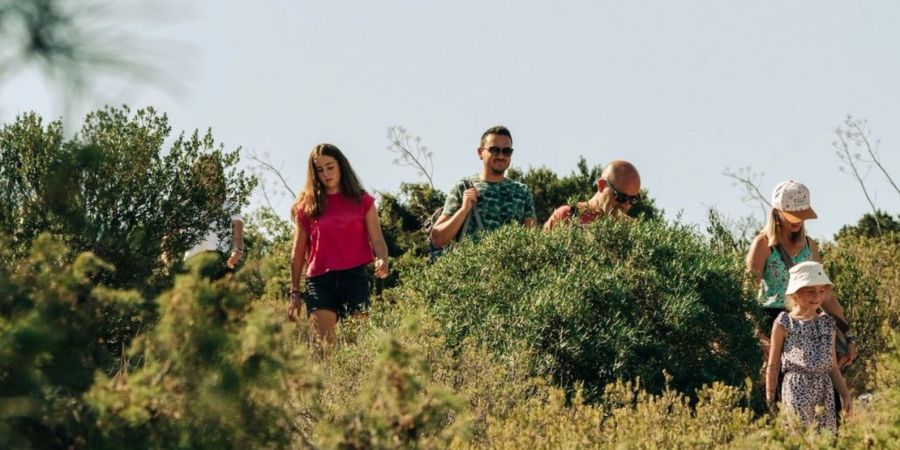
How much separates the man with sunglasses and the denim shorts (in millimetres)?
694

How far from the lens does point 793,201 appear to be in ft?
32.4

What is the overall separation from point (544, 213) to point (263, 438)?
1331 cm

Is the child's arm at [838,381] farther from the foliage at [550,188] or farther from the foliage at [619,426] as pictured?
the foliage at [550,188]

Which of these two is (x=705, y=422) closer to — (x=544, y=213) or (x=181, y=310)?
(x=181, y=310)

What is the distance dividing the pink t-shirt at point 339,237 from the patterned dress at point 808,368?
3.26m

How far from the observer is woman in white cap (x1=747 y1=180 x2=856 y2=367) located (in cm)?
988

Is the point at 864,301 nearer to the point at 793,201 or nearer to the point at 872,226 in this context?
the point at 793,201

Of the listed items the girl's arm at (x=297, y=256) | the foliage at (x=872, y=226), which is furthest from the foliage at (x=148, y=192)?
the foliage at (x=872, y=226)

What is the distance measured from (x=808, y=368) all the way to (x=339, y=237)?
3539mm

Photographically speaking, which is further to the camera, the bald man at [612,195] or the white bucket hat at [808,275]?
the bald man at [612,195]

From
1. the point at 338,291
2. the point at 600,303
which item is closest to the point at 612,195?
the point at 600,303

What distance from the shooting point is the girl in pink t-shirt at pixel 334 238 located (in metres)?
11.2

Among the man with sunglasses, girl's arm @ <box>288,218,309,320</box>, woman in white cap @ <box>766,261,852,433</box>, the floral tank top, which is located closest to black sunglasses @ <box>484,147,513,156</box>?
the man with sunglasses

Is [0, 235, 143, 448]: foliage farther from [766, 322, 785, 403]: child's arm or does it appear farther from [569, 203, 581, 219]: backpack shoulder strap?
[569, 203, 581, 219]: backpack shoulder strap
